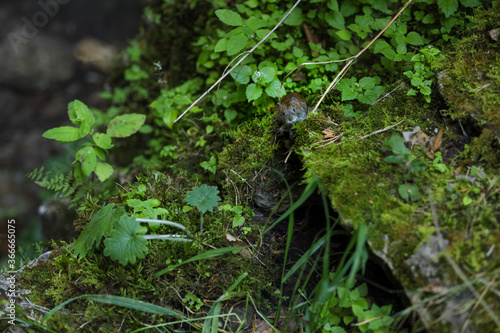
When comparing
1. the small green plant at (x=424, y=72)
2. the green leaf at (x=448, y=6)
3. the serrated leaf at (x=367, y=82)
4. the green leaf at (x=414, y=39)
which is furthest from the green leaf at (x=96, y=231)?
the green leaf at (x=448, y=6)

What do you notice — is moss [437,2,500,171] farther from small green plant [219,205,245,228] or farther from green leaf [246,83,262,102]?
small green plant [219,205,245,228]

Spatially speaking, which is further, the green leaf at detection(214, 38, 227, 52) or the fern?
the fern

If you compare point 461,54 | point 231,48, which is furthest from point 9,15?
point 461,54

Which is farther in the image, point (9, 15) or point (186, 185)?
point (9, 15)

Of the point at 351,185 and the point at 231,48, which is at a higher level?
the point at 231,48

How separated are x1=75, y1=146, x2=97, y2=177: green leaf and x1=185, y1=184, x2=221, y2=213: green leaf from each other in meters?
1.40

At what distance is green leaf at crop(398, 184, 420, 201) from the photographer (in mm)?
2145

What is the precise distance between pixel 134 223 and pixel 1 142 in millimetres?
4174

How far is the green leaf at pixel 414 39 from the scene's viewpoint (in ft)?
9.30

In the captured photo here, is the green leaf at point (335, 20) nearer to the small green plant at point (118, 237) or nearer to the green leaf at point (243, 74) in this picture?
the green leaf at point (243, 74)

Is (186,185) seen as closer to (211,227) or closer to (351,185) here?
(211,227)

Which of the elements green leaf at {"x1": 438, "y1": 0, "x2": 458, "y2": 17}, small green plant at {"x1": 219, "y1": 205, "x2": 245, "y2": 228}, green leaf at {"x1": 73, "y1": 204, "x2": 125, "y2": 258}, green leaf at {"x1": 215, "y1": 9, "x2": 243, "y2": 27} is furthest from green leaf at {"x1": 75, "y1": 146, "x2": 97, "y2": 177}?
green leaf at {"x1": 438, "y1": 0, "x2": 458, "y2": 17}

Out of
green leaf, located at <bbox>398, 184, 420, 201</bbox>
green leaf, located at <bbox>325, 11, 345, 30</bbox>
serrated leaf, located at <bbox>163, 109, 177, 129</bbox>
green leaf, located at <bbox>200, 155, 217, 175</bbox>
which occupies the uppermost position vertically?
green leaf, located at <bbox>325, 11, 345, 30</bbox>

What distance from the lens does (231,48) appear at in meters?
3.01
